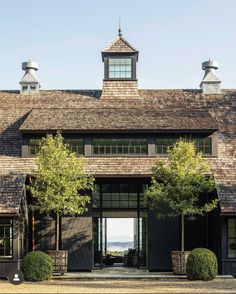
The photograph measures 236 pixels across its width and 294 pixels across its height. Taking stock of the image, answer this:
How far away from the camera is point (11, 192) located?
31266 millimetres

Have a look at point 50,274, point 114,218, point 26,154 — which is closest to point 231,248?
point 114,218

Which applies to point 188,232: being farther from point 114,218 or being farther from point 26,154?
point 26,154


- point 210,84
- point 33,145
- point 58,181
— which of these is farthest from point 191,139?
point 33,145

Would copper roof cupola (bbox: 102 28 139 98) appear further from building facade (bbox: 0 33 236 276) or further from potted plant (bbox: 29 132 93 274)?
potted plant (bbox: 29 132 93 274)

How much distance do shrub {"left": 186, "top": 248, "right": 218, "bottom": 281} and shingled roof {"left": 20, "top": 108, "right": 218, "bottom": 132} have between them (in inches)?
297

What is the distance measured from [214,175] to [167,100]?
736 cm

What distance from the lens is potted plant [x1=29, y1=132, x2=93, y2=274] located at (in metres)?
30.7

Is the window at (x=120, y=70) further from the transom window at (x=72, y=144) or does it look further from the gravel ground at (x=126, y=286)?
the gravel ground at (x=126, y=286)

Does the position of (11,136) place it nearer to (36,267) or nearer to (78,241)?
(78,241)

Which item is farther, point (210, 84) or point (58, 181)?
point (210, 84)

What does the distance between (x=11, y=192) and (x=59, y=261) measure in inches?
148

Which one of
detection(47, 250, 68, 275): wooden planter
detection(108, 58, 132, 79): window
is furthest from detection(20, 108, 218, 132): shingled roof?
detection(47, 250, 68, 275): wooden planter

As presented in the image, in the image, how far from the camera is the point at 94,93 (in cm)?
3962

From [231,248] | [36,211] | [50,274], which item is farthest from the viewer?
[36,211]
